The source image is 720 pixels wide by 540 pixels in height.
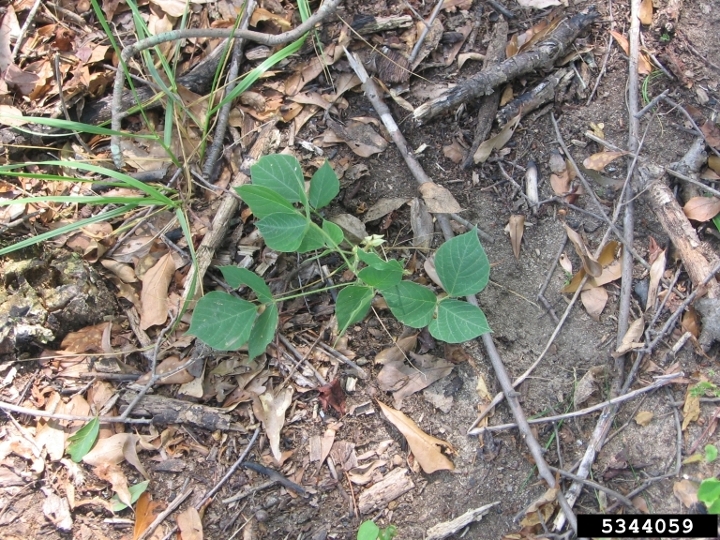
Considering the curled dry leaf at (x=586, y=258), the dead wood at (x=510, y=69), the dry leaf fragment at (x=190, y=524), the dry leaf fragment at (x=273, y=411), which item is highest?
the dead wood at (x=510, y=69)

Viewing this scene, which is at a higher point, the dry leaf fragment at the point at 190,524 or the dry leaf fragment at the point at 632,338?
the dry leaf fragment at the point at 632,338

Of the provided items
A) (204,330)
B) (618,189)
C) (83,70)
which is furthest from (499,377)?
(83,70)

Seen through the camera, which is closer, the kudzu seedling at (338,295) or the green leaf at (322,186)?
the kudzu seedling at (338,295)

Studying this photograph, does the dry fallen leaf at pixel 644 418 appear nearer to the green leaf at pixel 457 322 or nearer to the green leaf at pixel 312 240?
the green leaf at pixel 457 322

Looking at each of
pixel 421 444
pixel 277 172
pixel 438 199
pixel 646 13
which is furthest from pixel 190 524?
pixel 646 13

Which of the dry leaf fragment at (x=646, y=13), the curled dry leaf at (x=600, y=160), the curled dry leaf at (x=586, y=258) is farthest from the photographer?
the dry leaf fragment at (x=646, y=13)

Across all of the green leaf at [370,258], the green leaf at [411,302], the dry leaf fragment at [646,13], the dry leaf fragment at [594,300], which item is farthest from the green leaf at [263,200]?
the dry leaf fragment at [646,13]

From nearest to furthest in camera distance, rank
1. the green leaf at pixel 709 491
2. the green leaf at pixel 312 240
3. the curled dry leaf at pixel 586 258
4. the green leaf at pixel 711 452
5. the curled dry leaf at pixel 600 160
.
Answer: the green leaf at pixel 709 491 → the green leaf at pixel 711 452 → the green leaf at pixel 312 240 → the curled dry leaf at pixel 586 258 → the curled dry leaf at pixel 600 160
